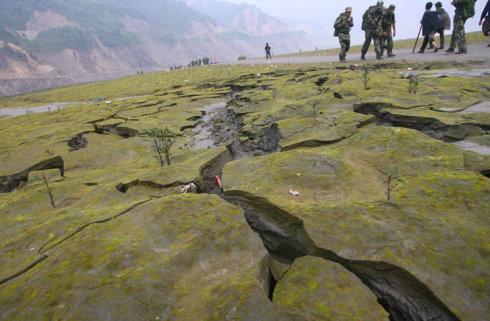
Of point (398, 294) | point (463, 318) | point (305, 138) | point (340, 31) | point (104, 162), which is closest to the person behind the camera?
point (463, 318)

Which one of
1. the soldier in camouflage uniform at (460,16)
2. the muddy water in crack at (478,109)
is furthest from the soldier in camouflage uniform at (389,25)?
the muddy water in crack at (478,109)

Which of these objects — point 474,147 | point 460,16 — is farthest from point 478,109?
point 460,16

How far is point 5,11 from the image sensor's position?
10919 cm

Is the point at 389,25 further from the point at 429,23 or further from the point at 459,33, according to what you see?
the point at 459,33

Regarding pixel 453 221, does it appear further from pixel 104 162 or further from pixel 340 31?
pixel 340 31

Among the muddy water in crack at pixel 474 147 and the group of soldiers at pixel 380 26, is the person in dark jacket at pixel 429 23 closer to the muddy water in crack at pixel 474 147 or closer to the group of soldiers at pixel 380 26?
the group of soldiers at pixel 380 26

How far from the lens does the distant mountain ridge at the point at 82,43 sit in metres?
80.9

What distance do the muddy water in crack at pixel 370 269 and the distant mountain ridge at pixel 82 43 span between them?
81605 mm

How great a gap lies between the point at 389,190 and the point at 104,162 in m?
3.16

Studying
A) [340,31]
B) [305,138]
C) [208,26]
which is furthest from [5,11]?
[305,138]

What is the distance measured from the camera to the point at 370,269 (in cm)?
177

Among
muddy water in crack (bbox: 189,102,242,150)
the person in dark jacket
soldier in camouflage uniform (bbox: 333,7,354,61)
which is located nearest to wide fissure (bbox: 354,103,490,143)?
muddy water in crack (bbox: 189,102,242,150)

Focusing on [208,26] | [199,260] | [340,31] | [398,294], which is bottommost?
[398,294]

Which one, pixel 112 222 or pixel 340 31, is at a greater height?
pixel 340 31
